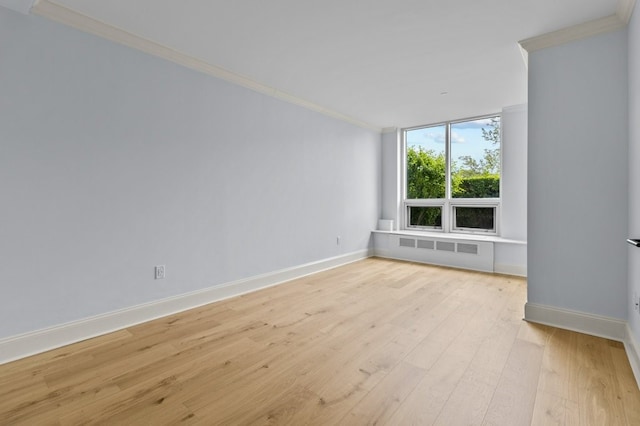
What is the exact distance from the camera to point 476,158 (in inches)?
203

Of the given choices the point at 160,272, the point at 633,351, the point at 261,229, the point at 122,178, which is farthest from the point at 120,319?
the point at 633,351

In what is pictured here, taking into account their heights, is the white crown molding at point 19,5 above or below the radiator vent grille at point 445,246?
Answer: above

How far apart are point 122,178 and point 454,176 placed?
492cm

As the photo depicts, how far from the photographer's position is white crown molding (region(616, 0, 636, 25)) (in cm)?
211

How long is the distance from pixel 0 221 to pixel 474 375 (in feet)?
10.4

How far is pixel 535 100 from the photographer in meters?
2.66

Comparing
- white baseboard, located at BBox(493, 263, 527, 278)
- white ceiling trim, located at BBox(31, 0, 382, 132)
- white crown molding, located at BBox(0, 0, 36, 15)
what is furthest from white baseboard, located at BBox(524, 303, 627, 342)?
white crown molding, located at BBox(0, 0, 36, 15)

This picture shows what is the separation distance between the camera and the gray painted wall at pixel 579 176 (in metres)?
2.34

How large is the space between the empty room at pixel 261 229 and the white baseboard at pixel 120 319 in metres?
0.02

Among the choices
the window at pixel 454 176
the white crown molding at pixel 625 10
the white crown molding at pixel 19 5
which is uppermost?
the white crown molding at pixel 625 10

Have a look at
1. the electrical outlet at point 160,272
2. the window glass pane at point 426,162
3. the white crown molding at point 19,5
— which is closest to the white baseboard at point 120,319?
the electrical outlet at point 160,272

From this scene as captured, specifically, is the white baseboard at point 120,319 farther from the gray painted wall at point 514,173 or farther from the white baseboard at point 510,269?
the gray painted wall at point 514,173

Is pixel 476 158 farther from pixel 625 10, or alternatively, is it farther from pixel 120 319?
pixel 120 319

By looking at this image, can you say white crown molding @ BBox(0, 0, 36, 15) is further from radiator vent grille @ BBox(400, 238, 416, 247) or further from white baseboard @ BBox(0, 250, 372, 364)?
radiator vent grille @ BBox(400, 238, 416, 247)
